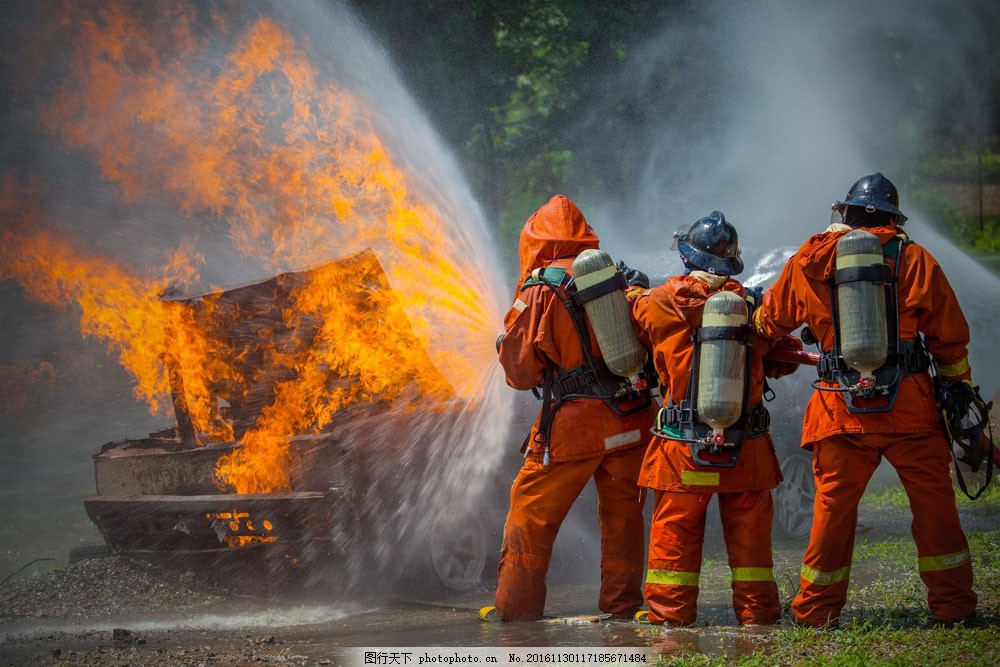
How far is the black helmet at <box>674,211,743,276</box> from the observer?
488 centimetres

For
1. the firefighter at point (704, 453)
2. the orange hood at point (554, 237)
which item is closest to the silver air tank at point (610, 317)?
the firefighter at point (704, 453)

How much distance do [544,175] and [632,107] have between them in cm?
158

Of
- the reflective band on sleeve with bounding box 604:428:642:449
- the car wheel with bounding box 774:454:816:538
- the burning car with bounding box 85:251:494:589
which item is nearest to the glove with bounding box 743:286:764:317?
the reflective band on sleeve with bounding box 604:428:642:449

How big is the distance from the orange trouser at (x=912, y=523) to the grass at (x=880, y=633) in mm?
128

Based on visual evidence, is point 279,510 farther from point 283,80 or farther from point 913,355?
point 283,80

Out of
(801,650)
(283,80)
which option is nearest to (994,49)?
(283,80)

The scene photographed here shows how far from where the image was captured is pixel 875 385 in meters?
4.37

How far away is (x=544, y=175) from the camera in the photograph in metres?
13.9

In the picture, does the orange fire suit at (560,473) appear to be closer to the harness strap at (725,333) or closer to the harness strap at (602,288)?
the harness strap at (602,288)

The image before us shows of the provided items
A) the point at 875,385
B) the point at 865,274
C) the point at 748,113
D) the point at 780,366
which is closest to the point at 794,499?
the point at 780,366

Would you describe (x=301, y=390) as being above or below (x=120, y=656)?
above

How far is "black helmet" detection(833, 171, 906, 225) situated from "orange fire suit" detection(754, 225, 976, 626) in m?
0.12

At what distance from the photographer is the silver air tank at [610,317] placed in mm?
4891

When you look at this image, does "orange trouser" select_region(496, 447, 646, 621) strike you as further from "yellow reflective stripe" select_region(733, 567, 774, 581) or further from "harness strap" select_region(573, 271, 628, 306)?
"harness strap" select_region(573, 271, 628, 306)
